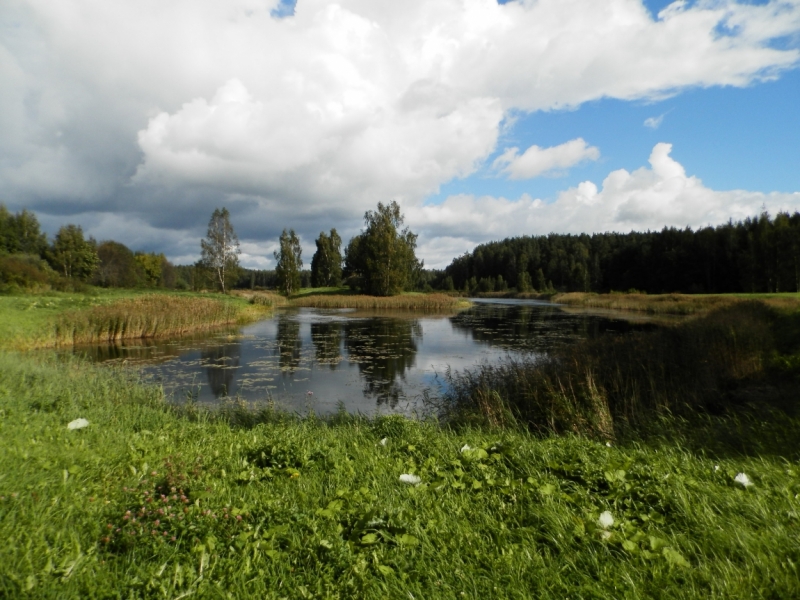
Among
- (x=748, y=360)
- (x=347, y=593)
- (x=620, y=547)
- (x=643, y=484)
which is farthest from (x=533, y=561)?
(x=748, y=360)

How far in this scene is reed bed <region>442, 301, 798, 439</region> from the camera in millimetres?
7227

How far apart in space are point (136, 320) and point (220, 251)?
110ft

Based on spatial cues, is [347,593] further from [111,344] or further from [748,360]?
[111,344]

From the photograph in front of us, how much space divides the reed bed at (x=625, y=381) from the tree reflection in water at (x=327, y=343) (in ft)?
21.4

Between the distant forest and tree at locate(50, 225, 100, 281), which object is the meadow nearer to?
the distant forest

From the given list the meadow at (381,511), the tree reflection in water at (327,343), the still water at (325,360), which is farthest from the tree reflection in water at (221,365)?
the meadow at (381,511)

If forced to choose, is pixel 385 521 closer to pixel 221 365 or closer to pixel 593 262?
pixel 221 365

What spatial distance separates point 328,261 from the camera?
7100cm

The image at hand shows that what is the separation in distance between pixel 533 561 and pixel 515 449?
1.89m

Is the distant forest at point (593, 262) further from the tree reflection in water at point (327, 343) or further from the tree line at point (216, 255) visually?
the tree reflection in water at point (327, 343)

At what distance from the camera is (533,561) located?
8.59ft

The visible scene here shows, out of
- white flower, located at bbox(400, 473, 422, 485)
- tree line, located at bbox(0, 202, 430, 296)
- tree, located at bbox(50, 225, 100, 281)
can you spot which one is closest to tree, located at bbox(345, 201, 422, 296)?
tree line, located at bbox(0, 202, 430, 296)

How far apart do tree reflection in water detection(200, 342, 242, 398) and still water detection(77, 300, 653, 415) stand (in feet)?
0.10

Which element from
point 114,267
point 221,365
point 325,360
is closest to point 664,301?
point 325,360
